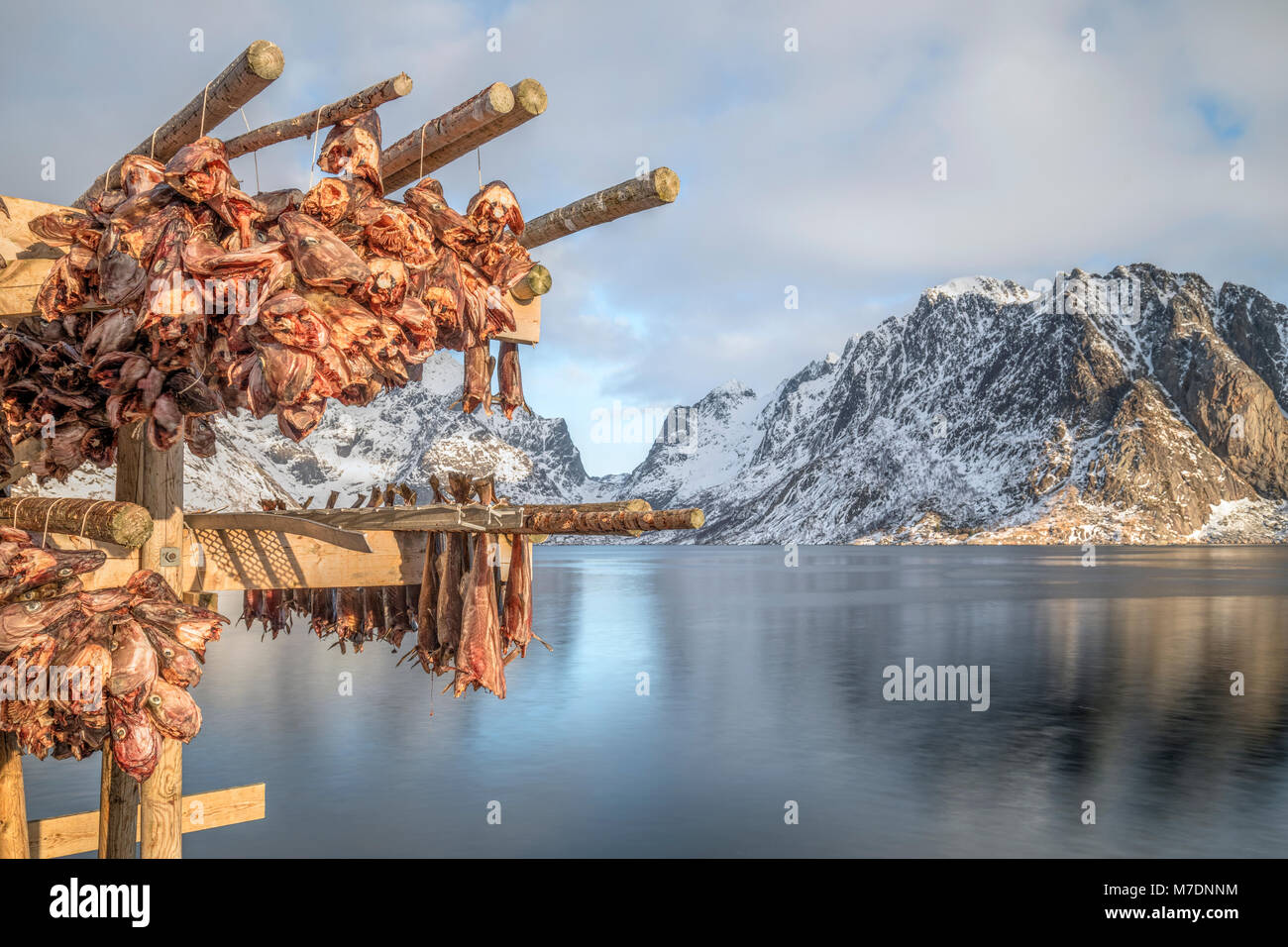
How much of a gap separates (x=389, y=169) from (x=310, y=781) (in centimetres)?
2612

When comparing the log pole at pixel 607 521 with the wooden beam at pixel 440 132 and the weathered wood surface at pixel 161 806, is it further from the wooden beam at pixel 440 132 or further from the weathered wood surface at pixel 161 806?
the weathered wood surface at pixel 161 806

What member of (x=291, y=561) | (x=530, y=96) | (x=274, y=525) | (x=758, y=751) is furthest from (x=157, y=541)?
(x=758, y=751)

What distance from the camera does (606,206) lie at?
16.1 feet

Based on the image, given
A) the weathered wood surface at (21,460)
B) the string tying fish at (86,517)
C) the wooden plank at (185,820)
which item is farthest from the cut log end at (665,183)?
the wooden plank at (185,820)

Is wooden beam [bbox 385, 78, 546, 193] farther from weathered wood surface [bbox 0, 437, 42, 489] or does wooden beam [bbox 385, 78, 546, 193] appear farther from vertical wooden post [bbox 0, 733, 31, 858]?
vertical wooden post [bbox 0, 733, 31, 858]

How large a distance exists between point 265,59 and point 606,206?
1.79 metres

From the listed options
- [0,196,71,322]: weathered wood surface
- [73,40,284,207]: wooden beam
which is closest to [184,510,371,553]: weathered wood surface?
[0,196,71,322]: weathered wood surface

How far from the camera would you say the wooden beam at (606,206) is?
15.3 feet

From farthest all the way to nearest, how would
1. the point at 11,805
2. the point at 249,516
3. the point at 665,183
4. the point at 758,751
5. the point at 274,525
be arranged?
1. the point at 758,751
2. the point at 11,805
3. the point at 274,525
4. the point at 249,516
5. the point at 665,183

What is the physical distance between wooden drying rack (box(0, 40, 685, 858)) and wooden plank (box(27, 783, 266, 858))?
0.06 feet

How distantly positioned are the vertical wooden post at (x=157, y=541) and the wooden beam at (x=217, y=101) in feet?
5.37

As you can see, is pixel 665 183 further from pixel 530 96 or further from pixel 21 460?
pixel 21 460

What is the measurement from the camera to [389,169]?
15.3 feet
